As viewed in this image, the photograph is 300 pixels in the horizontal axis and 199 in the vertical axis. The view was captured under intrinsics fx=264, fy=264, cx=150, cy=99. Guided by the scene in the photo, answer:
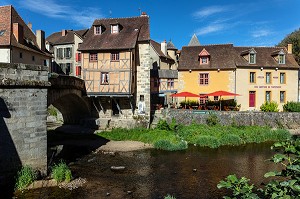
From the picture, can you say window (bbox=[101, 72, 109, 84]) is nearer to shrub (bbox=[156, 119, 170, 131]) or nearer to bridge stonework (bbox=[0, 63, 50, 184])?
shrub (bbox=[156, 119, 170, 131])

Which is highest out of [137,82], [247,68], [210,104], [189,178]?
[247,68]

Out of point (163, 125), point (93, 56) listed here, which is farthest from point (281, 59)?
point (93, 56)

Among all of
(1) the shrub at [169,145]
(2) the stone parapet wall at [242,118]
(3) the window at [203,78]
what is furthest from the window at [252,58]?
(1) the shrub at [169,145]

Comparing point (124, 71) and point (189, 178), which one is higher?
point (124, 71)

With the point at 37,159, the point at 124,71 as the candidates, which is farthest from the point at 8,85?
the point at 124,71

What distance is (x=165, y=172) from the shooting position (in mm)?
12086

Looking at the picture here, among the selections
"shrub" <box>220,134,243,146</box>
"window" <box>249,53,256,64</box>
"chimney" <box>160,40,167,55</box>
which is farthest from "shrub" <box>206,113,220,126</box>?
"chimney" <box>160,40,167,55</box>

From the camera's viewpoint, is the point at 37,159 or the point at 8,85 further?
the point at 37,159

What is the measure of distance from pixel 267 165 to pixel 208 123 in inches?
309

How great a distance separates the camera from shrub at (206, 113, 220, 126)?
20.8 metres

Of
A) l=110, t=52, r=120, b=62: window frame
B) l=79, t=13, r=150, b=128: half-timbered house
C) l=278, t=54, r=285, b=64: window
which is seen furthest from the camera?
l=278, t=54, r=285, b=64: window

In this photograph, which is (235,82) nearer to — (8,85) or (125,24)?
(125,24)

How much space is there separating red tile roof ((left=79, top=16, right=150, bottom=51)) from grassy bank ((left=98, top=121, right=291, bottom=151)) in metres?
6.57

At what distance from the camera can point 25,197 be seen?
8.62 metres
